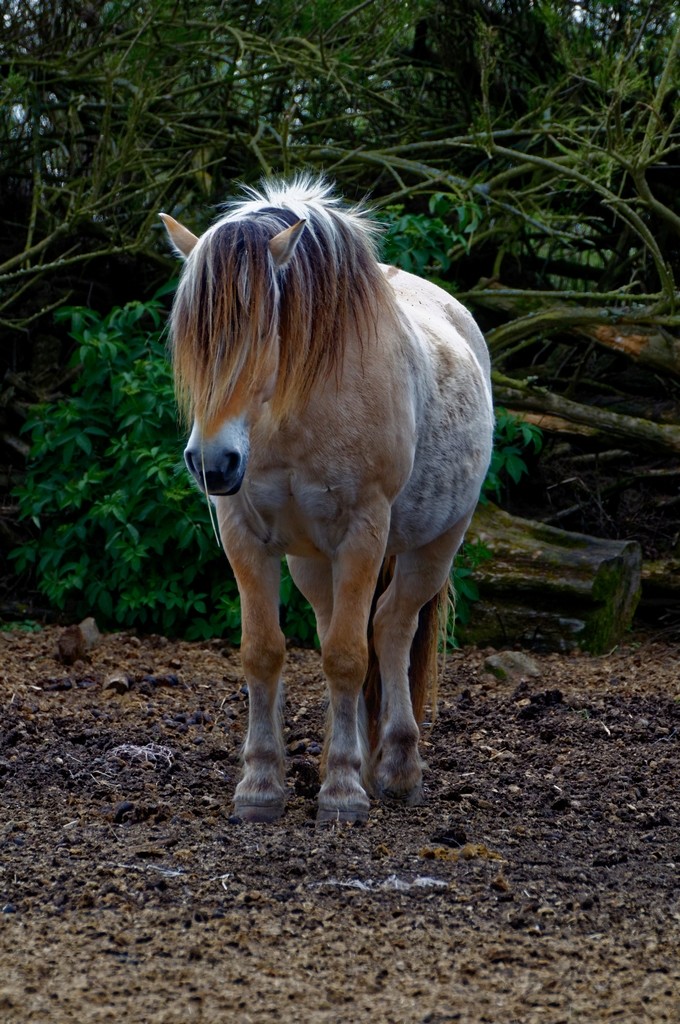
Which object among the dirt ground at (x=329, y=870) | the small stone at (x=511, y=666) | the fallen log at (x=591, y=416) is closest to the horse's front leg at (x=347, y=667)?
the dirt ground at (x=329, y=870)

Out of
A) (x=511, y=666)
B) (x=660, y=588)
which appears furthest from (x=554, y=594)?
(x=660, y=588)

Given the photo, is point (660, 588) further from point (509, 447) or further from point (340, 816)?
point (340, 816)

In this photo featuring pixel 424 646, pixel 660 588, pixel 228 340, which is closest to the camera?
pixel 228 340

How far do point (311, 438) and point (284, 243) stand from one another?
0.62 m

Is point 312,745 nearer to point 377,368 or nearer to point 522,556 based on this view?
point 377,368

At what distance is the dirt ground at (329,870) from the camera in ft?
8.46

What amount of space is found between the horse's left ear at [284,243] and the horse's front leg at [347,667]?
0.94 metres

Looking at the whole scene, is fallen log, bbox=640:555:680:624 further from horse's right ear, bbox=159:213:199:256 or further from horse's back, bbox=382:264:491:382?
horse's right ear, bbox=159:213:199:256

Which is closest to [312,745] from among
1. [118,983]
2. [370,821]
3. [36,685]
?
[370,821]

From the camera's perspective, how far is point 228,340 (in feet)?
11.8

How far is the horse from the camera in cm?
362

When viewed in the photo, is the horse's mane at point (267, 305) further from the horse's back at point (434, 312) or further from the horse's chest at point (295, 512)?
the horse's back at point (434, 312)

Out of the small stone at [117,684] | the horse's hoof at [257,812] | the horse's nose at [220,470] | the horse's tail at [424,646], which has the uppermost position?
the horse's nose at [220,470]

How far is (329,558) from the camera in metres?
4.12
